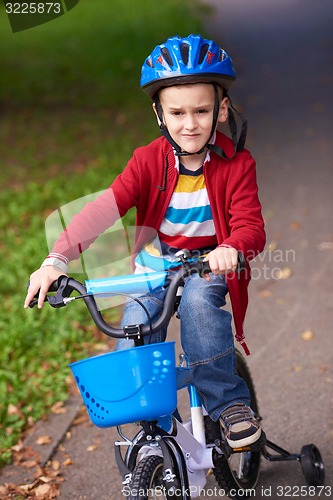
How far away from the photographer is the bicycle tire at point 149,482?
2967 mm

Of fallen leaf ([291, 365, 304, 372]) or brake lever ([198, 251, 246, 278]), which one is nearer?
brake lever ([198, 251, 246, 278])

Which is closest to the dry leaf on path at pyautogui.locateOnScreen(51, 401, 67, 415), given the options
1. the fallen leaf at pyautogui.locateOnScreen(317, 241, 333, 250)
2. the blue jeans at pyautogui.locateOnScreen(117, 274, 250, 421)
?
the blue jeans at pyautogui.locateOnScreen(117, 274, 250, 421)

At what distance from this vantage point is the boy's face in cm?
333

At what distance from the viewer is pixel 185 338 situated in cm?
335

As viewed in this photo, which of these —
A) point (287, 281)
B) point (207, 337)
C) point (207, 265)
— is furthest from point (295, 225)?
point (207, 265)

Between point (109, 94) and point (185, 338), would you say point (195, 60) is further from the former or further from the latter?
point (109, 94)

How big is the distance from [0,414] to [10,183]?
17.8 ft

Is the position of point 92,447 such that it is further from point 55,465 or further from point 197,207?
point 197,207

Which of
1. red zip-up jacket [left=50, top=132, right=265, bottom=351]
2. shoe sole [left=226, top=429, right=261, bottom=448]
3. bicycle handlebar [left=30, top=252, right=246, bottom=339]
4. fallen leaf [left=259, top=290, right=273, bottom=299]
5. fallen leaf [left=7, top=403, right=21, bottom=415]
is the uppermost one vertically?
red zip-up jacket [left=50, top=132, right=265, bottom=351]

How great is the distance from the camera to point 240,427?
3.42 meters

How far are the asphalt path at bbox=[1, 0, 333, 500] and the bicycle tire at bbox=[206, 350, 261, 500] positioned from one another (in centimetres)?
13

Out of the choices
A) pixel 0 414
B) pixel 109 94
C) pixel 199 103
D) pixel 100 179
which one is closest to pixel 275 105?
pixel 109 94

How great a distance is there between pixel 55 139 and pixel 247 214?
9.12 m

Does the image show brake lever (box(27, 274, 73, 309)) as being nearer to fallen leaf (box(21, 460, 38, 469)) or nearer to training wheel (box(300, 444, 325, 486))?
training wheel (box(300, 444, 325, 486))
